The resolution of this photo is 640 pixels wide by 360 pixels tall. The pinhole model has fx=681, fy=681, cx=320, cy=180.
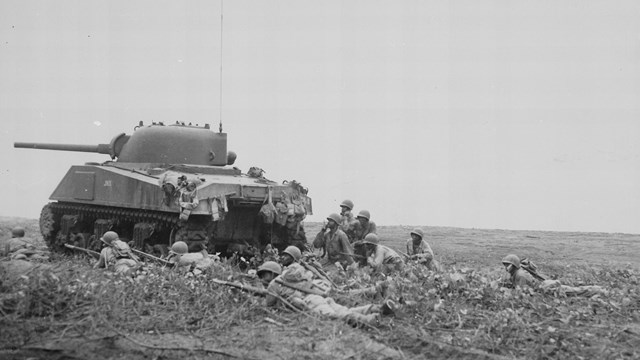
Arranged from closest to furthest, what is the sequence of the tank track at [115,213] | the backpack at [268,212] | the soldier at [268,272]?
the soldier at [268,272] → the tank track at [115,213] → the backpack at [268,212]

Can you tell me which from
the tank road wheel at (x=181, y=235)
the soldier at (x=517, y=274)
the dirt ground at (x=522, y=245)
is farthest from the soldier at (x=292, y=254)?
the dirt ground at (x=522, y=245)

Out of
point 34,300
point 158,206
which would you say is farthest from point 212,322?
point 158,206

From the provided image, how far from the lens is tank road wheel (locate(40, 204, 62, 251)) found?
14742mm

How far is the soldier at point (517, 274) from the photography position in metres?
9.47

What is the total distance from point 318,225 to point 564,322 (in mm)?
16911

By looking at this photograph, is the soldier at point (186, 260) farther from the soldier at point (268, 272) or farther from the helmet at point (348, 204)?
the helmet at point (348, 204)

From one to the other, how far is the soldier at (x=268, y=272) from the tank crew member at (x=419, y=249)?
11.1ft

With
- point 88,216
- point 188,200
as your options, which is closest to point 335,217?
point 188,200

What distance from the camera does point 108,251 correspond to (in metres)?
9.86

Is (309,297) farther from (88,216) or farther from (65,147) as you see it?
(65,147)

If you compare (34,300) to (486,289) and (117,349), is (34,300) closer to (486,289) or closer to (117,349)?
(117,349)

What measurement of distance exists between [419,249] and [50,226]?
8.17 metres

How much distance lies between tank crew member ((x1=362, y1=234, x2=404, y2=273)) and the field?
42.4 inches

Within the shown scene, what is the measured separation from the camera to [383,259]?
1035 cm
